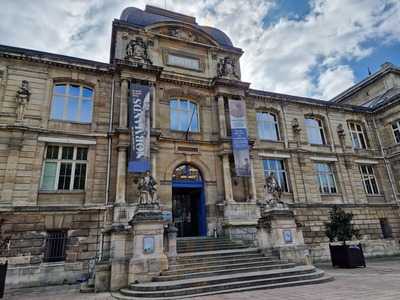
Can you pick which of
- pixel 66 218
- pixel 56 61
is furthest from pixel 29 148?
pixel 56 61

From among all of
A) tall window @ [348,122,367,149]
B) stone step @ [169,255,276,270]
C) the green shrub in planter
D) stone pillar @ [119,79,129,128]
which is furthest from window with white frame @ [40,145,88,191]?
tall window @ [348,122,367,149]

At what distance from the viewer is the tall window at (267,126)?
17527 millimetres

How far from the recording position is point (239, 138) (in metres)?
14.9

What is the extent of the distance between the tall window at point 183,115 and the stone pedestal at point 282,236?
7.00m

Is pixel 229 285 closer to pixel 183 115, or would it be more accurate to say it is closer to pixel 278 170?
pixel 183 115

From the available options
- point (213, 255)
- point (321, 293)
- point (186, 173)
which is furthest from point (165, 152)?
point (321, 293)

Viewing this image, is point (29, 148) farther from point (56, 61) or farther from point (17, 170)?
point (56, 61)

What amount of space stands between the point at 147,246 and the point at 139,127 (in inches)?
247

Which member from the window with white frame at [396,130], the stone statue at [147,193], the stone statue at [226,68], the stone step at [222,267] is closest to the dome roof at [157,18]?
the stone statue at [226,68]

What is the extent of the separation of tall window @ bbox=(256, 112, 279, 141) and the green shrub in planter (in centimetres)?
659

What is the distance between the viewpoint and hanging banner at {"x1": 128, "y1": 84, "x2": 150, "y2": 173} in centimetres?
1245

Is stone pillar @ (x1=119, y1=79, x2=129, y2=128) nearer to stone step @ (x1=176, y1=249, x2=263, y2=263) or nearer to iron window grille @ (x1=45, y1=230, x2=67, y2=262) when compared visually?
iron window grille @ (x1=45, y1=230, x2=67, y2=262)

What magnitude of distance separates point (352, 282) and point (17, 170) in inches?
537

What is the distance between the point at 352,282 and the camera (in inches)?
308
